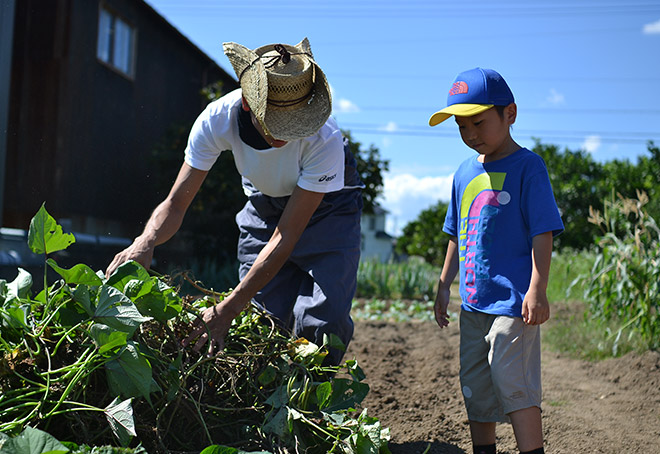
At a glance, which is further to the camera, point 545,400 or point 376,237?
point 376,237

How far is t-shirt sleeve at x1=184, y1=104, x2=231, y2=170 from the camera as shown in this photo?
241 cm

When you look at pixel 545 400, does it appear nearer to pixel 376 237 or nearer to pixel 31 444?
pixel 31 444

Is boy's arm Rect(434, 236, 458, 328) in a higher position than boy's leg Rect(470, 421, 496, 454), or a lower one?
higher

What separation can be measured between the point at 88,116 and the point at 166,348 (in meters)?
7.92

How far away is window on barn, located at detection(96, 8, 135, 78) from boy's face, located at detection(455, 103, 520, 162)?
8.27m

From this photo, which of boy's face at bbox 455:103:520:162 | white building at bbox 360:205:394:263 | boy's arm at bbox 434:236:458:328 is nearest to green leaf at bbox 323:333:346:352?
boy's arm at bbox 434:236:458:328

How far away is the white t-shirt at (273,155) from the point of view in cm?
229

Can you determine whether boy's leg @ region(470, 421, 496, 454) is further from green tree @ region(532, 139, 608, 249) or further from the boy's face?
green tree @ region(532, 139, 608, 249)

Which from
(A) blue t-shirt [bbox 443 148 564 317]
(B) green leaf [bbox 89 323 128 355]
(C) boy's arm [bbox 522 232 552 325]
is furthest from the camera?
(A) blue t-shirt [bbox 443 148 564 317]

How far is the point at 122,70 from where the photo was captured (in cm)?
999

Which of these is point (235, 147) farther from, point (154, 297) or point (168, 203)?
point (154, 297)

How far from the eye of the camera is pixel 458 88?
2.23m

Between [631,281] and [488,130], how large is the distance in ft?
9.95

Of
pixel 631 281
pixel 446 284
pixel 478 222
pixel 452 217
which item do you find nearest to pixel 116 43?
pixel 631 281
